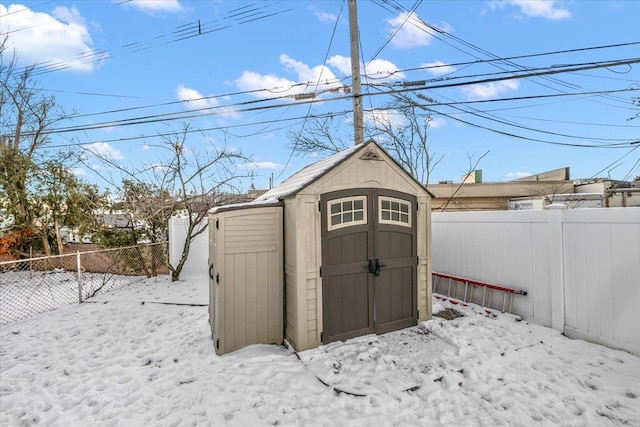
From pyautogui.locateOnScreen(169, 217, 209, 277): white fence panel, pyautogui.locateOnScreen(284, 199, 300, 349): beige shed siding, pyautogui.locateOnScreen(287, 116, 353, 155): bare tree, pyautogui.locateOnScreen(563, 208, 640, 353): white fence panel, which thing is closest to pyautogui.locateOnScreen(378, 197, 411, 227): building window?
pyautogui.locateOnScreen(284, 199, 300, 349): beige shed siding

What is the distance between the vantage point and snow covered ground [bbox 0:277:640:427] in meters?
2.65

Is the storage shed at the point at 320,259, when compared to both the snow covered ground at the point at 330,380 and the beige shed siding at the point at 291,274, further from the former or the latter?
the snow covered ground at the point at 330,380

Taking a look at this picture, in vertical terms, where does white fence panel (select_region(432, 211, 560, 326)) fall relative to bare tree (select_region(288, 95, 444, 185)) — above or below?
below

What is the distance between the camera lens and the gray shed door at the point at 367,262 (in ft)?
13.3

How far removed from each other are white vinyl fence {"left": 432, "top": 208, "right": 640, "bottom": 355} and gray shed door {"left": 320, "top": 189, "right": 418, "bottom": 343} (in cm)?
180

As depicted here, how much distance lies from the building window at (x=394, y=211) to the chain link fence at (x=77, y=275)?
21.9 ft

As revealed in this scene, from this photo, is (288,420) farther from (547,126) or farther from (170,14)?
(547,126)

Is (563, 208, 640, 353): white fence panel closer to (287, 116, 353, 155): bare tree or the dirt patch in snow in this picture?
the dirt patch in snow

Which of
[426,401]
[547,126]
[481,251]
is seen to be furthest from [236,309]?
[547,126]

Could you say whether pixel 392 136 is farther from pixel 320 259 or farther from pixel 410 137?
pixel 320 259

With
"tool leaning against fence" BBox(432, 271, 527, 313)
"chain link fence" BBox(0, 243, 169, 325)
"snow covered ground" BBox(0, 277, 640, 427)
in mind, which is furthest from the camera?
"chain link fence" BBox(0, 243, 169, 325)

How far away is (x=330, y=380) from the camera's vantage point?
3.18 m

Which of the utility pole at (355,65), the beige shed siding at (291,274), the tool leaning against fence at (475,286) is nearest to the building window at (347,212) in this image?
the beige shed siding at (291,274)

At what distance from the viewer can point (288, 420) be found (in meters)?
2.59
